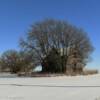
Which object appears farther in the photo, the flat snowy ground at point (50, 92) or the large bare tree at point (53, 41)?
the large bare tree at point (53, 41)

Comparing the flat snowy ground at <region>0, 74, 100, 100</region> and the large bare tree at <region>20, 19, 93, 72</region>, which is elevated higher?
the large bare tree at <region>20, 19, 93, 72</region>

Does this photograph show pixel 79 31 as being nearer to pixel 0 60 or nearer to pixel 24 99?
pixel 0 60

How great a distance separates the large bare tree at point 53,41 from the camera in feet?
218

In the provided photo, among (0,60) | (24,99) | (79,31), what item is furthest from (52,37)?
(24,99)

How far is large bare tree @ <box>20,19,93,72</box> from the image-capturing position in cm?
6644

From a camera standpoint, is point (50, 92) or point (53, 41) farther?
point (53, 41)

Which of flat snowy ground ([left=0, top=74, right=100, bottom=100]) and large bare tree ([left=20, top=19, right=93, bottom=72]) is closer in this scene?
flat snowy ground ([left=0, top=74, right=100, bottom=100])

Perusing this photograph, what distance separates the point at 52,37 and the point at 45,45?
7.89ft

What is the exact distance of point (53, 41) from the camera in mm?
67188

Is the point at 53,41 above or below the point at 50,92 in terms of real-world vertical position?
above

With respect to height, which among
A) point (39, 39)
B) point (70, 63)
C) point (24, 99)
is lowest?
point (24, 99)

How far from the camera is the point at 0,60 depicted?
103188 mm

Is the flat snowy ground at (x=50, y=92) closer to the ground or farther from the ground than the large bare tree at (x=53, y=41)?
closer to the ground

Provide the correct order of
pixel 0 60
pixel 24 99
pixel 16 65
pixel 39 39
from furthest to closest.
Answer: pixel 0 60 → pixel 16 65 → pixel 39 39 → pixel 24 99
